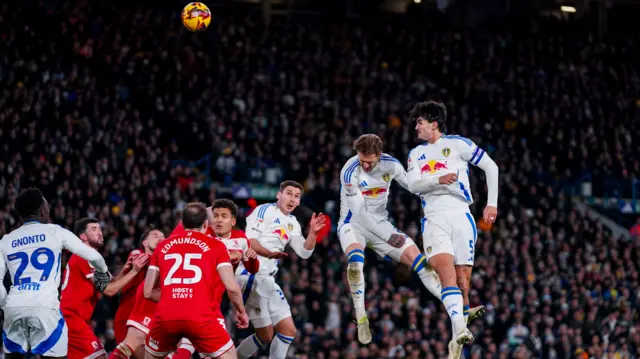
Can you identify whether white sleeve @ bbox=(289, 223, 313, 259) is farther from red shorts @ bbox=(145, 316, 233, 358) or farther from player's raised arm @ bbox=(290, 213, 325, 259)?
red shorts @ bbox=(145, 316, 233, 358)

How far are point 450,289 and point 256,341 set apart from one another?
10.7 feet

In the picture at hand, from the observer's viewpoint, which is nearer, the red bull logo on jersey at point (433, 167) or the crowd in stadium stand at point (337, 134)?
the red bull logo on jersey at point (433, 167)

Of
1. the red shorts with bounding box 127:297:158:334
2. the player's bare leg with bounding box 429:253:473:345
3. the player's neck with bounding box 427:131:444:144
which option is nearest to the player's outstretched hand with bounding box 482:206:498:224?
the player's bare leg with bounding box 429:253:473:345

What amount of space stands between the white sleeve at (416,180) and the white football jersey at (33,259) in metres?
3.70

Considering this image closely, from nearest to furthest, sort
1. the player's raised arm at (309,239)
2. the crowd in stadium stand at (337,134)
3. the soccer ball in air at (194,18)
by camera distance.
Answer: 1. the player's raised arm at (309,239)
2. the soccer ball in air at (194,18)
3. the crowd in stadium stand at (337,134)

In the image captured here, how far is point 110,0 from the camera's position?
32.2 metres

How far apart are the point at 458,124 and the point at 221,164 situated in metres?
7.78

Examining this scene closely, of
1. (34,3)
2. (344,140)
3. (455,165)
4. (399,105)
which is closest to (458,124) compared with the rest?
(399,105)

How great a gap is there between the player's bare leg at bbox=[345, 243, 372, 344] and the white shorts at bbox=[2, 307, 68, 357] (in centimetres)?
387

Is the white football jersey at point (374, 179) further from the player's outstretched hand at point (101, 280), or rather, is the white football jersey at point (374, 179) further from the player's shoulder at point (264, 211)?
the player's outstretched hand at point (101, 280)

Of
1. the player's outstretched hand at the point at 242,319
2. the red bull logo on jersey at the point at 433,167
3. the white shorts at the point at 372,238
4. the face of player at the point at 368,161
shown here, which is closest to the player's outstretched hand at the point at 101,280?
the player's outstretched hand at the point at 242,319

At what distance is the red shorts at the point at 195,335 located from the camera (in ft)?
32.6

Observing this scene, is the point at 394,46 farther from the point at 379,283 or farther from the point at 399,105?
the point at 379,283

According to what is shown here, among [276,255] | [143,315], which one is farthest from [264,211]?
[143,315]
